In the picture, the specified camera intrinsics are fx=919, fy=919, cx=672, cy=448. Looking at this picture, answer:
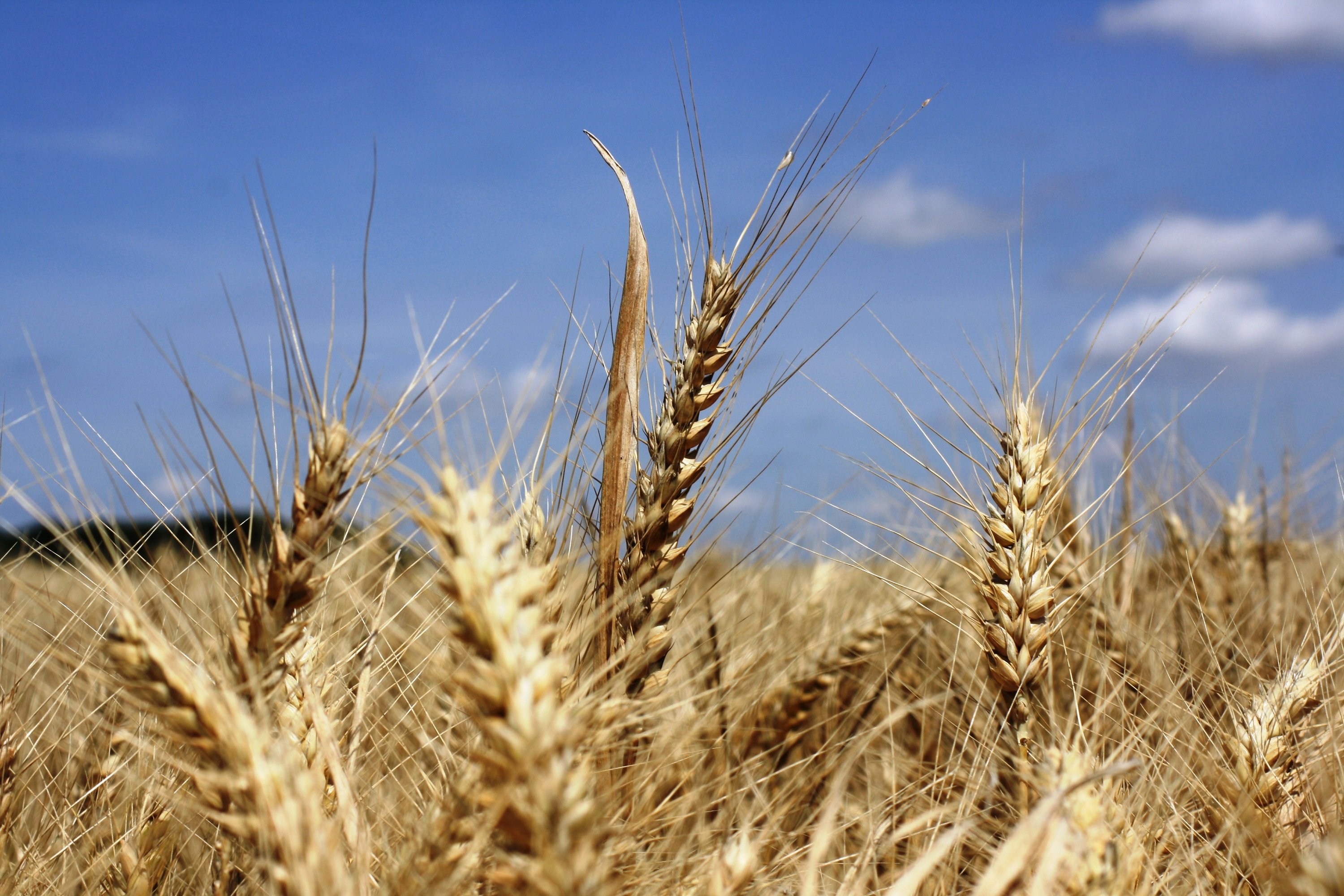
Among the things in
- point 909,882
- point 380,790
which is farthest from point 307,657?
point 909,882

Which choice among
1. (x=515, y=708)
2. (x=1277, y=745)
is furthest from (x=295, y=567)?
(x=1277, y=745)

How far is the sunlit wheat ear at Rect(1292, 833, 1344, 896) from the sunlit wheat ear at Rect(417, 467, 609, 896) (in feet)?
2.14

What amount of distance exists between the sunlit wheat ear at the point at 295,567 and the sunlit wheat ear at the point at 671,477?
55 centimetres

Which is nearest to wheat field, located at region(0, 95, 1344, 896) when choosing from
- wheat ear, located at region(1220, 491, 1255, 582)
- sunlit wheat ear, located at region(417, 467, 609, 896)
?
sunlit wheat ear, located at region(417, 467, 609, 896)

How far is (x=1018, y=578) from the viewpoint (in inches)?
70.4

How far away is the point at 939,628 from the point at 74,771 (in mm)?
2585

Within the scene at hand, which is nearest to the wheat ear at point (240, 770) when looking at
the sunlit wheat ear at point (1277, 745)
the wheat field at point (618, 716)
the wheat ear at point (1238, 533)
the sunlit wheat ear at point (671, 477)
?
the wheat field at point (618, 716)

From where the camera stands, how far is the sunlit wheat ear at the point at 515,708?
85 centimetres

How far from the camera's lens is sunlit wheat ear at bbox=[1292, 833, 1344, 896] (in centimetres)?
82

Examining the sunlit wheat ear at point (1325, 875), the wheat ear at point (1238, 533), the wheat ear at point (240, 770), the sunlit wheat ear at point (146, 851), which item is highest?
the sunlit wheat ear at point (1325, 875)

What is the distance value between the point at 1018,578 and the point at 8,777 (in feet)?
6.08

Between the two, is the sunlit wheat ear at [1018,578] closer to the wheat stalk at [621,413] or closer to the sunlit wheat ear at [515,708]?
the wheat stalk at [621,413]

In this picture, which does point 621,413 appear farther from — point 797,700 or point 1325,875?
point 1325,875

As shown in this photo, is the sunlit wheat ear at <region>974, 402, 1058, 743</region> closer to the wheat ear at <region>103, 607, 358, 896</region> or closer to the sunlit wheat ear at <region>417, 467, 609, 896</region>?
the sunlit wheat ear at <region>417, 467, 609, 896</region>
